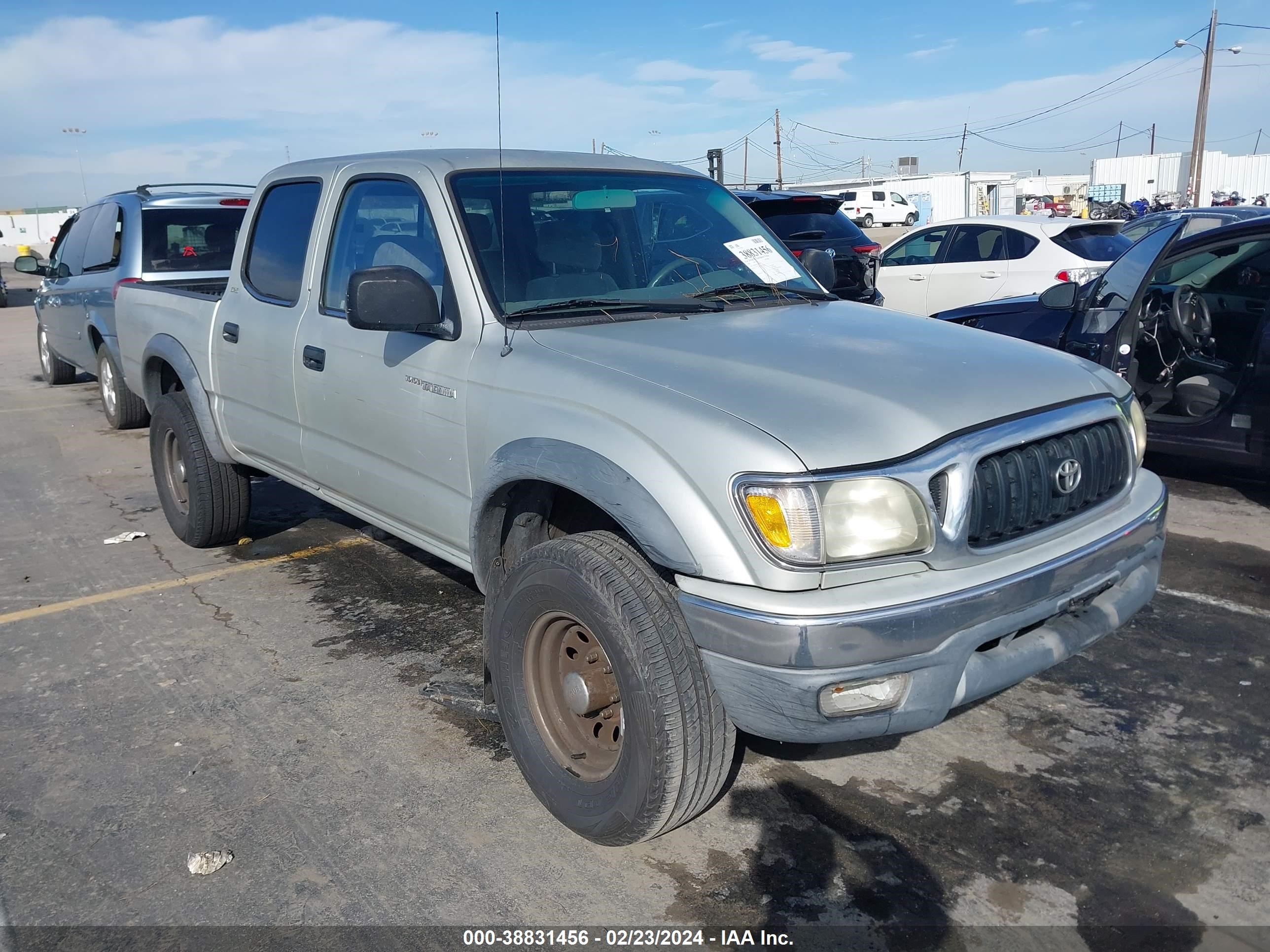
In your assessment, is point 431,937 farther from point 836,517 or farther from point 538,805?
point 836,517

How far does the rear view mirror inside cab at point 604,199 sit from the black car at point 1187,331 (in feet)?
9.83

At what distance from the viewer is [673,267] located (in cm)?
374

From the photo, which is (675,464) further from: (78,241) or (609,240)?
(78,241)

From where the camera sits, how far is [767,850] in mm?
2820

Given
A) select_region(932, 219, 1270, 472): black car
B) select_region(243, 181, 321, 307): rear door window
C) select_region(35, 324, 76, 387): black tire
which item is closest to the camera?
select_region(243, 181, 321, 307): rear door window

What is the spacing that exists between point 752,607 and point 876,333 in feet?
4.24

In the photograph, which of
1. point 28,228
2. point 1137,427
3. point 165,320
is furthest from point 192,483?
point 28,228

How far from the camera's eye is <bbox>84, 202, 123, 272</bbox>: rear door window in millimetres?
8328

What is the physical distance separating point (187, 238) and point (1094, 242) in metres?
8.68

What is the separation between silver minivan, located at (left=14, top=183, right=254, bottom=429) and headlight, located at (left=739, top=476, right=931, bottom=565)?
19.7 feet

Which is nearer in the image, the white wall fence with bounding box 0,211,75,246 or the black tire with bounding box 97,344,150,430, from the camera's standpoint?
the black tire with bounding box 97,344,150,430

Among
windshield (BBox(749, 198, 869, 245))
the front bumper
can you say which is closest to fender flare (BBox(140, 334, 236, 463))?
the front bumper

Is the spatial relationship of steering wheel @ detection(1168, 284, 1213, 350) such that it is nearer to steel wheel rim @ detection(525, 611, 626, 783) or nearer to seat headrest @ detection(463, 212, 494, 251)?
seat headrest @ detection(463, 212, 494, 251)

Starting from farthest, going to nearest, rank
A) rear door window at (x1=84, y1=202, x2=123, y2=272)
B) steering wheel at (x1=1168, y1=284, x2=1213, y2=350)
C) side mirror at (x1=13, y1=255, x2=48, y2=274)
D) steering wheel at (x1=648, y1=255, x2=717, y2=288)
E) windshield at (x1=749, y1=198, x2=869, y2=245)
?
windshield at (x1=749, y1=198, x2=869, y2=245) < side mirror at (x1=13, y1=255, x2=48, y2=274) < rear door window at (x1=84, y1=202, x2=123, y2=272) < steering wheel at (x1=1168, y1=284, x2=1213, y2=350) < steering wheel at (x1=648, y1=255, x2=717, y2=288)
